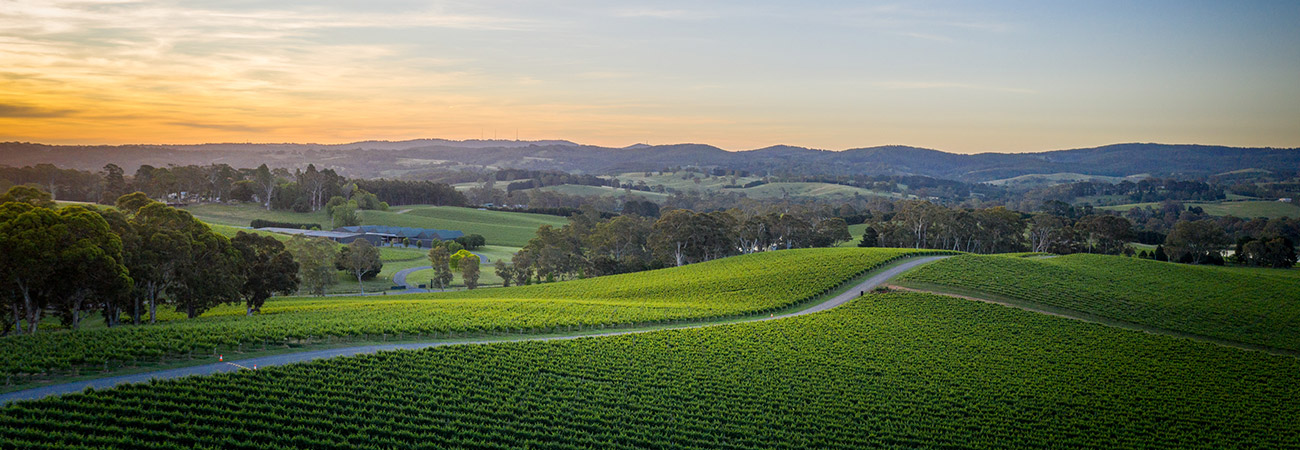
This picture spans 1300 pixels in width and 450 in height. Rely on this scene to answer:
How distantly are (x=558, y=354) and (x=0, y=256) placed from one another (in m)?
25.0

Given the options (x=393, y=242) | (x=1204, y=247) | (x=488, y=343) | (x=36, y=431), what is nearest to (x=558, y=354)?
Result: (x=488, y=343)

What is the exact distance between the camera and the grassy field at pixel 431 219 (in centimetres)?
12269

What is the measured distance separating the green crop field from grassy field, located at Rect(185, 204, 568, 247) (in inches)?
3151

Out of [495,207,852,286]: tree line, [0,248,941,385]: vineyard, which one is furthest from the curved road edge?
[495,207,852,286]: tree line

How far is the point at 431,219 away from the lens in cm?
13775

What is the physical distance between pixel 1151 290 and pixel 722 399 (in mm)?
48987

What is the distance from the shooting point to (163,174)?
126m

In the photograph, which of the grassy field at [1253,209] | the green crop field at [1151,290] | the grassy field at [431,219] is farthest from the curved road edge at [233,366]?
the grassy field at [1253,209]

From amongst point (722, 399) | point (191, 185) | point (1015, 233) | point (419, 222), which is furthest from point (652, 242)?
point (191, 185)

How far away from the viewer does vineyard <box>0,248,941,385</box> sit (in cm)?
2462

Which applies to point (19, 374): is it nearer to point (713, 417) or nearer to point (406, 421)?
point (406, 421)

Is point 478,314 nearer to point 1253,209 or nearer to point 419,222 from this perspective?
point 419,222

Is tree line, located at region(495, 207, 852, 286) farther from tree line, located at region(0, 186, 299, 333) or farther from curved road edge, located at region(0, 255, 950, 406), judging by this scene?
curved road edge, located at region(0, 255, 950, 406)

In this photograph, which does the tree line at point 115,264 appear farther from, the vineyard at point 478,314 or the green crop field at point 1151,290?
the green crop field at point 1151,290
